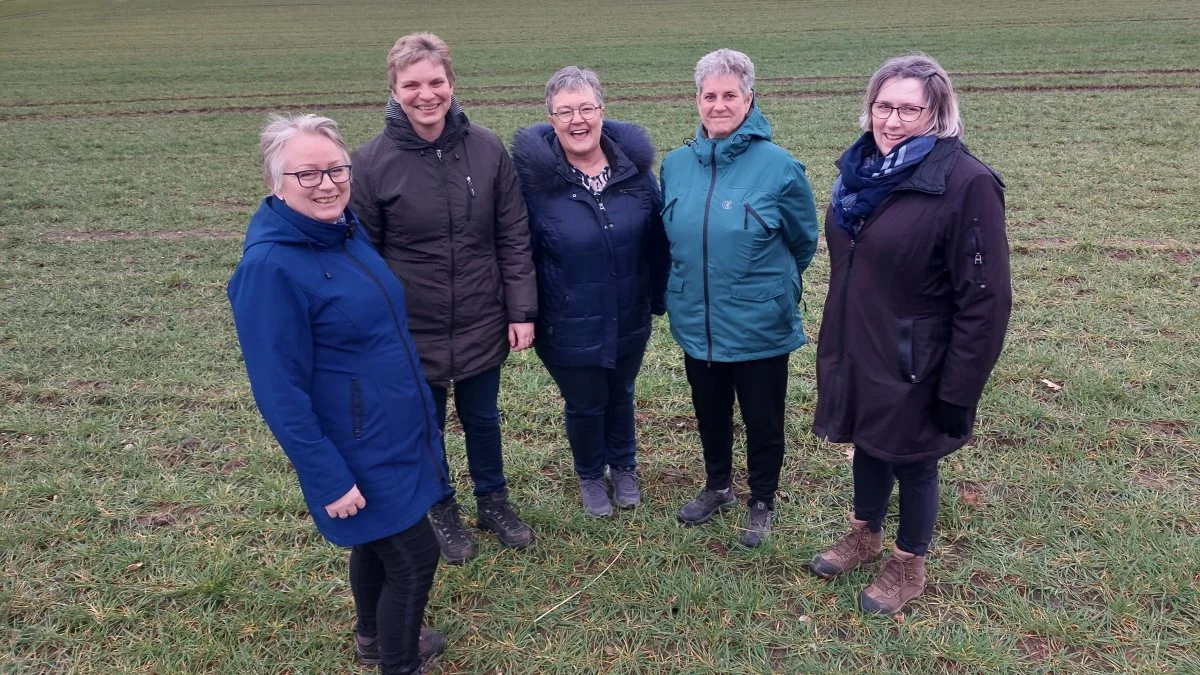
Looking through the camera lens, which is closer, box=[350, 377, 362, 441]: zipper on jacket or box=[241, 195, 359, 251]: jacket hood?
box=[241, 195, 359, 251]: jacket hood

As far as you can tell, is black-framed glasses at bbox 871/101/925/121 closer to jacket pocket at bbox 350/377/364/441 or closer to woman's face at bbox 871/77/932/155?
woman's face at bbox 871/77/932/155

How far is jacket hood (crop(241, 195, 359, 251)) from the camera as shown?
2191 millimetres

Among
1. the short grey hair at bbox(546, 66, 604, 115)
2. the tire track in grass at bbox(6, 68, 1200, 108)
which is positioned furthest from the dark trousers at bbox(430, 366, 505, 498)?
the tire track in grass at bbox(6, 68, 1200, 108)

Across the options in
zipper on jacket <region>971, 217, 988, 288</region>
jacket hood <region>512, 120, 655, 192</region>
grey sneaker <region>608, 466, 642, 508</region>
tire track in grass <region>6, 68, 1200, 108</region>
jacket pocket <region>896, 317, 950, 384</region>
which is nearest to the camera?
zipper on jacket <region>971, 217, 988, 288</region>

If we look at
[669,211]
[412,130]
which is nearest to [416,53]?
[412,130]

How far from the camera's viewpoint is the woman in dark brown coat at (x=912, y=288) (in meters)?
2.47

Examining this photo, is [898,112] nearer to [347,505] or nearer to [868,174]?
[868,174]

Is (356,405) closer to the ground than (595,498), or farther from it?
farther from it

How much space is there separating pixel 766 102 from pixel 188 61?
1813cm

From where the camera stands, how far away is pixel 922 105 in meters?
2.53

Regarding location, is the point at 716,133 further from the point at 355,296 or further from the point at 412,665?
the point at 412,665

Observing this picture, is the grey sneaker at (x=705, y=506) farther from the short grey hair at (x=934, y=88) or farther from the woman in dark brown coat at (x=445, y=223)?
the short grey hair at (x=934, y=88)

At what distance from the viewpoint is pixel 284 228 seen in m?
2.20

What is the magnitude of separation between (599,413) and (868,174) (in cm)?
151
